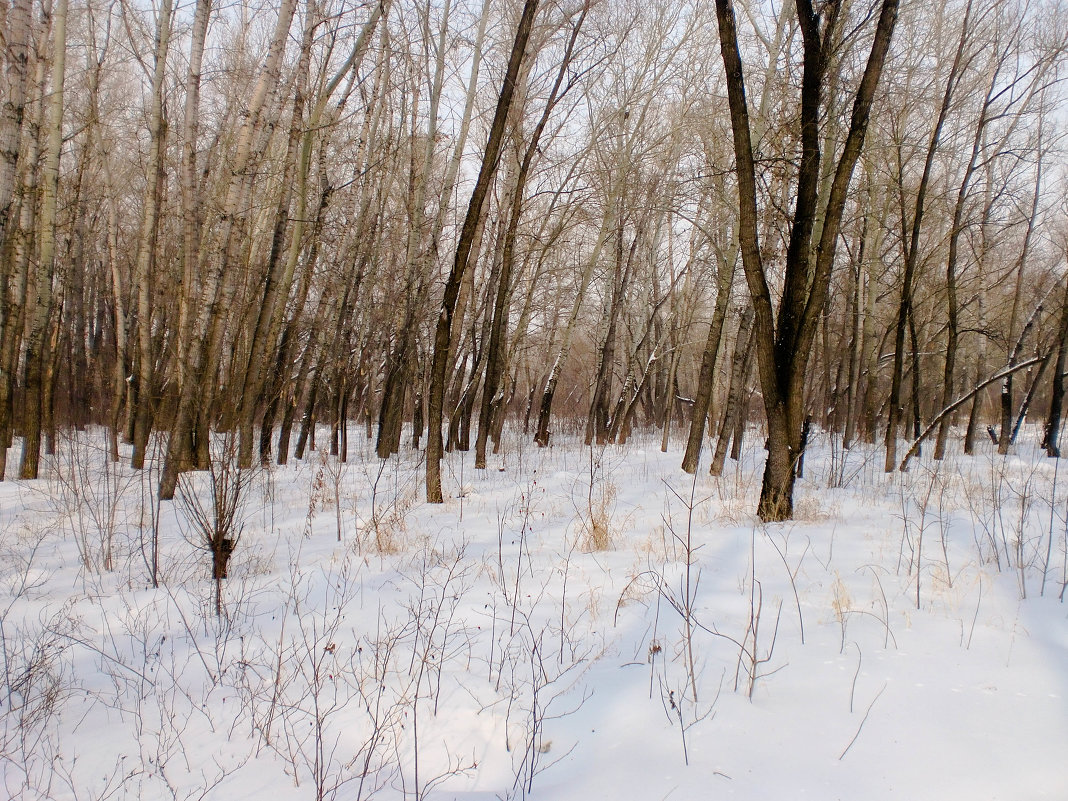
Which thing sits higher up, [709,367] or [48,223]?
[48,223]

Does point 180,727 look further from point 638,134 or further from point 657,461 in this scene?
point 638,134

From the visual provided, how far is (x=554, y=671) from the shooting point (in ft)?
8.50

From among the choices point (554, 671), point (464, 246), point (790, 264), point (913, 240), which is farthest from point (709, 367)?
point (554, 671)

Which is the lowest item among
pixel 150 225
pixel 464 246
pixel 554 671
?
pixel 554 671

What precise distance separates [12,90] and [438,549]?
6.39m

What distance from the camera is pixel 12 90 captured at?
5.86 meters

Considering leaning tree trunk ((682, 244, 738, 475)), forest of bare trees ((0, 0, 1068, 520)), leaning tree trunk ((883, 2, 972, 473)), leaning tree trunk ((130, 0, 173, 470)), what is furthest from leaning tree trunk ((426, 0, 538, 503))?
leaning tree trunk ((883, 2, 972, 473))

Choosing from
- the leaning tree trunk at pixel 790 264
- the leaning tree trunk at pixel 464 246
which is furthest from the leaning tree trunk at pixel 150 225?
the leaning tree trunk at pixel 790 264

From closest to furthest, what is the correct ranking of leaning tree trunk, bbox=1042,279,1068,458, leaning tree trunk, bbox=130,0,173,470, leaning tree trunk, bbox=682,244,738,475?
leaning tree trunk, bbox=130,0,173,470, leaning tree trunk, bbox=682,244,738,475, leaning tree trunk, bbox=1042,279,1068,458

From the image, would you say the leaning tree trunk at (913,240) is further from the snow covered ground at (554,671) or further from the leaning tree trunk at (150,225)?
the leaning tree trunk at (150,225)

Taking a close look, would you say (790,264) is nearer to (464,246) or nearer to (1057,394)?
(464,246)

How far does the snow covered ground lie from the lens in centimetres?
194

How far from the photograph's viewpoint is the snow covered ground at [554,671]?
1.94 metres

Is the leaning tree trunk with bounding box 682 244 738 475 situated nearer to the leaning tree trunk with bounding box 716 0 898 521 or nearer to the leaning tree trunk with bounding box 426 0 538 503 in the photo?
the leaning tree trunk with bounding box 716 0 898 521
